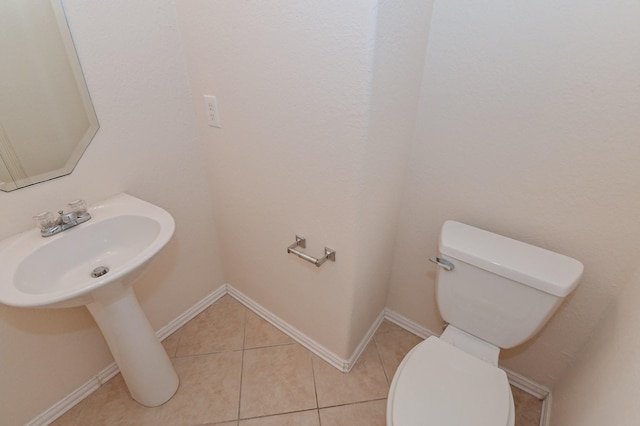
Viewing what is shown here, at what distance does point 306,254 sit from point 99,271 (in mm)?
720

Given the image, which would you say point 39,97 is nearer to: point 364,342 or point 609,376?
point 364,342

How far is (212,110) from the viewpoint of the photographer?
1.23m

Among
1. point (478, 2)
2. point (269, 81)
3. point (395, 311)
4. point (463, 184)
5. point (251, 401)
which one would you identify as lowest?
point (251, 401)

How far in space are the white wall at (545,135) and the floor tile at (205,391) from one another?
46.8 inches

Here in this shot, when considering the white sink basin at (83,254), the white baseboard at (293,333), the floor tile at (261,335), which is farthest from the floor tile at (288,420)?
the white sink basin at (83,254)

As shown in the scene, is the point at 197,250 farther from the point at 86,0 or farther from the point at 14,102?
the point at 86,0

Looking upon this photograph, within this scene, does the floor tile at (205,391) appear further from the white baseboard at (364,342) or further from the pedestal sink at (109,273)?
the white baseboard at (364,342)

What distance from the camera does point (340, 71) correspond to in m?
0.82

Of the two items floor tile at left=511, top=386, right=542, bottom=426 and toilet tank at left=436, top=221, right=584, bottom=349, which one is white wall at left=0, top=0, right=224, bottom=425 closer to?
toilet tank at left=436, top=221, right=584, bottom=349

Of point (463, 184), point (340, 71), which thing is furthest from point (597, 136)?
point (340, 71)

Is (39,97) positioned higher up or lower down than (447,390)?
higher up

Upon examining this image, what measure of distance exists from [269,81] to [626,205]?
1162 mm

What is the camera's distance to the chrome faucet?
0.95 m

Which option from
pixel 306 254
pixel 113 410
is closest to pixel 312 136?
pixel 306 254
